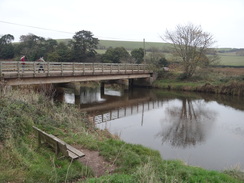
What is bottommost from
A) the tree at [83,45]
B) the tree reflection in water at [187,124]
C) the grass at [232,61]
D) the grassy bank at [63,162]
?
the tree reflection in water at [187,124]

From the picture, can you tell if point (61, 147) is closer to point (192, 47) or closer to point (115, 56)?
point (192, 47)

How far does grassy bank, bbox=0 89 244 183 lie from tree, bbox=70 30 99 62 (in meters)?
39.4

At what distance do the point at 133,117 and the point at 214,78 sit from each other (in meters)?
21.1

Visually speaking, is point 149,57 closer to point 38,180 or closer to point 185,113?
point 185,113

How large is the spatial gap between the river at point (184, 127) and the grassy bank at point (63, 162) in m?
2.41

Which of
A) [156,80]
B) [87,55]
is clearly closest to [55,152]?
[156,80]

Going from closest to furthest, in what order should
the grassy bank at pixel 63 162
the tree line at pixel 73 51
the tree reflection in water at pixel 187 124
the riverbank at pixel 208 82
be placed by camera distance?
the grassy bank at pixel 63 162 < the tree reflection in water at pixel 187 124 < the riverbank at pixel 208 82 < the tree line at pixel 73 51

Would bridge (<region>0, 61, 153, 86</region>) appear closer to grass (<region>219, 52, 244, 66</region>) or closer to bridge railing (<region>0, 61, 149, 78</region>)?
bridge railing (<region>0, 61, 149, 78</region>)

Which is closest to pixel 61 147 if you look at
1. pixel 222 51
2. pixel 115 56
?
pixel 115 56

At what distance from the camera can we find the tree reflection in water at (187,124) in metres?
11.9

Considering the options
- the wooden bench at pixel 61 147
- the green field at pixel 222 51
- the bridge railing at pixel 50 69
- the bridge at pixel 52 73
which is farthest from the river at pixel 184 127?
the green field at pixel 222 51

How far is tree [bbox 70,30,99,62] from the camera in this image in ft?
157

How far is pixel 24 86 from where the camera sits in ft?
60.1

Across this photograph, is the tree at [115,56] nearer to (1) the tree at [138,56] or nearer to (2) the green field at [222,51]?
(1) the tree at [138,56]
